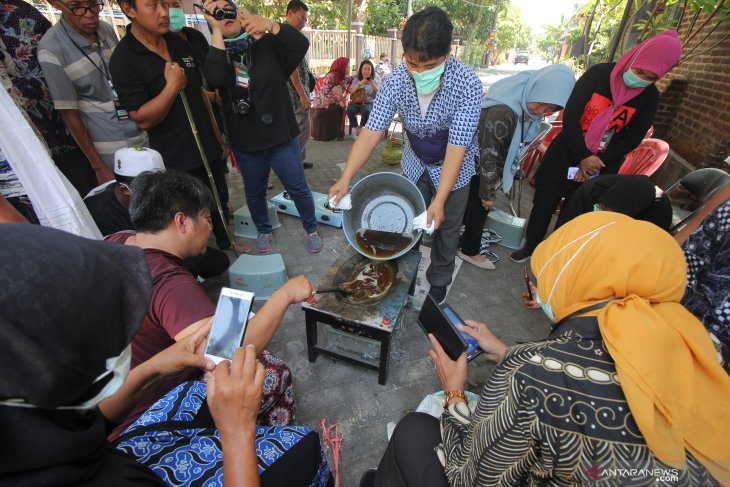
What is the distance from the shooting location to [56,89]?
2.29 meters

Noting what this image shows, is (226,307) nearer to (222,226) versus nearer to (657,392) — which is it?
(657,392)

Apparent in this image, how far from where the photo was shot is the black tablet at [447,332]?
5.47 ft

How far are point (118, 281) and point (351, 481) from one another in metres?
1.69

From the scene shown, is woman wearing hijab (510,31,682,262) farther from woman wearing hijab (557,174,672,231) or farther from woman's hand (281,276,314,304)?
woman's hand (281,276,314,304)

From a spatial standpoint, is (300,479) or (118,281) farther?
(300,479)

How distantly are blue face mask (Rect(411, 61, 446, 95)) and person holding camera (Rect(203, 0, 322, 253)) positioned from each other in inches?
52.5

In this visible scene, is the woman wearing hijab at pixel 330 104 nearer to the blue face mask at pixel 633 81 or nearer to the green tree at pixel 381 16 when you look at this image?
the blue face mask at pixel 633 81

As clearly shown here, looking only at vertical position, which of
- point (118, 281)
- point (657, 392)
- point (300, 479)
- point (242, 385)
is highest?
point (118, 281)

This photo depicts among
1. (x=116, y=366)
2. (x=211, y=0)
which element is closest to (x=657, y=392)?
(x=116, y=366)

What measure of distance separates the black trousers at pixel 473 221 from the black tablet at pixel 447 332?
5.11 ft

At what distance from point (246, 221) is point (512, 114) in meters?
2.90

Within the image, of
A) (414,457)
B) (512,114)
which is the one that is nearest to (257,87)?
(512,114)

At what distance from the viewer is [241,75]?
8.84 ft

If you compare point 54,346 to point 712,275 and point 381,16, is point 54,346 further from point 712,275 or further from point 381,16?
point 381,16
